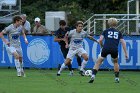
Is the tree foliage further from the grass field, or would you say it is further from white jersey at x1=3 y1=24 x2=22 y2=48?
the grass field

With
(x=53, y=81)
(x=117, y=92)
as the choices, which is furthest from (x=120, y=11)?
(x=117, y=92)

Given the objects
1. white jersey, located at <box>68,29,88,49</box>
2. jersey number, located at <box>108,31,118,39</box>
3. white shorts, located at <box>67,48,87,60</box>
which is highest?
jersey number, located at <box>108,31,118,39</box>

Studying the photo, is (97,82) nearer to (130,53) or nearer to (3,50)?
(130,53)

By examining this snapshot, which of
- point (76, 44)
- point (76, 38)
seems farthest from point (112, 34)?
point (76, 44)

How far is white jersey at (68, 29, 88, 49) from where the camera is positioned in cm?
2484

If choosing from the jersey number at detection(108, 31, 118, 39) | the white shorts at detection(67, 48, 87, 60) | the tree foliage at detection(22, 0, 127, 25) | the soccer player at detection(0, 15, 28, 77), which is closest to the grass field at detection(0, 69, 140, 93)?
the soccer player at detection(0, 15, 28, 77)

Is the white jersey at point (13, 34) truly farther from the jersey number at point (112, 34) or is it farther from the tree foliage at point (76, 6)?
the tree foliage at point (76, 6)

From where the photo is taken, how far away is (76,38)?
2488 cm

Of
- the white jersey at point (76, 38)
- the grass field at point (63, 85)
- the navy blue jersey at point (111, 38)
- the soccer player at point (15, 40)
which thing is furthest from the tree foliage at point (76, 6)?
the navy blue jersey at point (111, 38)

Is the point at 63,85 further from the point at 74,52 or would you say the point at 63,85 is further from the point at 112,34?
the point at 74,52

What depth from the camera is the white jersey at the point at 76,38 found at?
81.5 feet

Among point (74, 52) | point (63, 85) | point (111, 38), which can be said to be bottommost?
point (63, 85)

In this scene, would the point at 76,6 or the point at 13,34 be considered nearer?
the point at 13,34

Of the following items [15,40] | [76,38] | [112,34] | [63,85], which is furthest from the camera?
[76,38]
